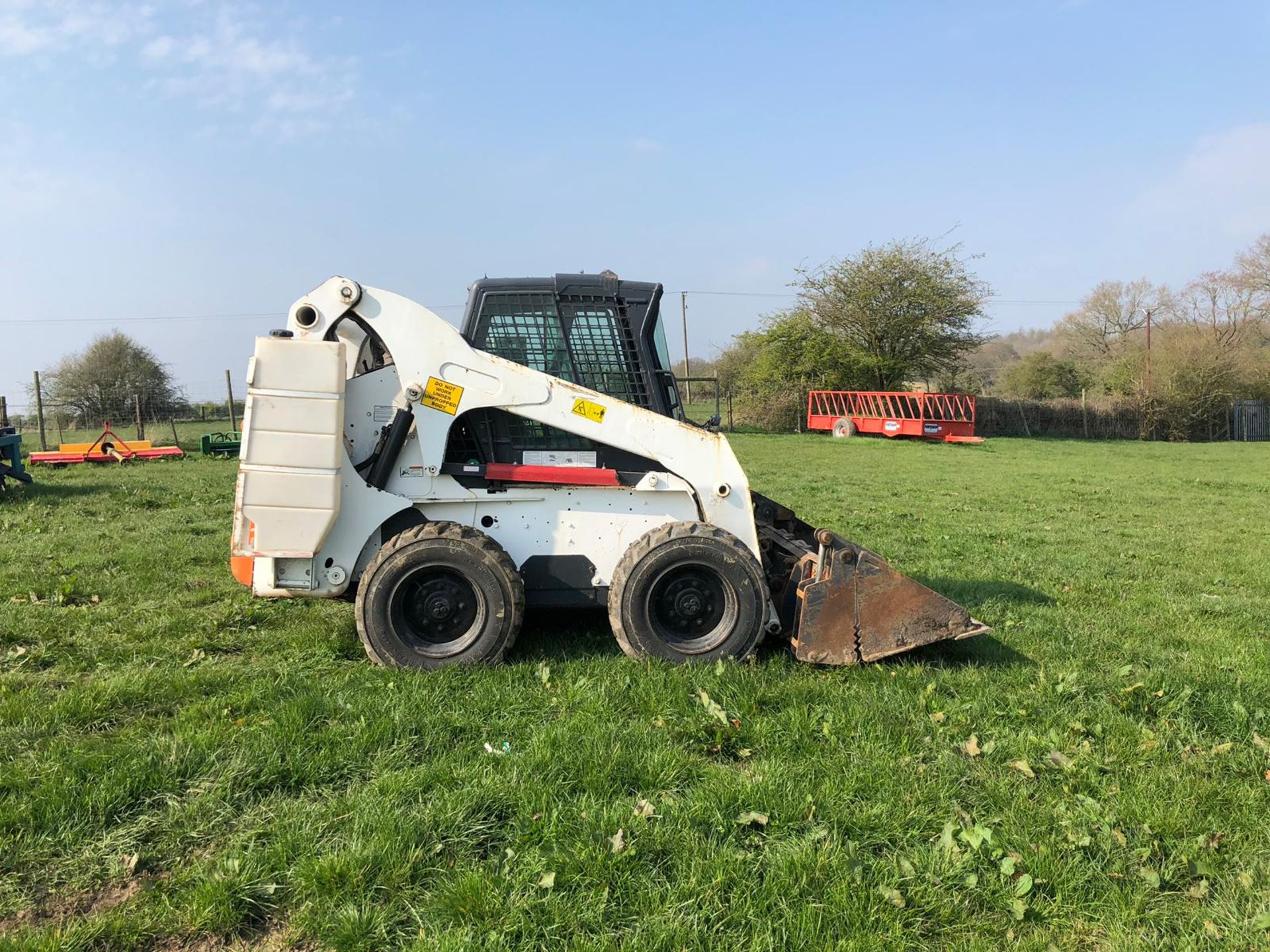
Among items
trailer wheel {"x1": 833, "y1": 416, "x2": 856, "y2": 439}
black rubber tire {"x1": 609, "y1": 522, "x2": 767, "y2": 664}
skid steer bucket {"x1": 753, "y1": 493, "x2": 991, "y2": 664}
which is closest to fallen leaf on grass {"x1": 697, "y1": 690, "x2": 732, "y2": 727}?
black rubber tire {"x1": 609, "y1": 522, "x2": 767, "y2": 664}

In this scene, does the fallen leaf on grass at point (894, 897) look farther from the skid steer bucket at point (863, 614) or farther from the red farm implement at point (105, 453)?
the red farm implement at point (105, 453)

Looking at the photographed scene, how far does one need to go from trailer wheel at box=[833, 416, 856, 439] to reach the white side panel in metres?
28.2

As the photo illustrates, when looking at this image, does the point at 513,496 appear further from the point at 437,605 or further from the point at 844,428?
the point at 844,428

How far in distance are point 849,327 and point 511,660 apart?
3600cm

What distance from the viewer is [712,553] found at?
470 cm

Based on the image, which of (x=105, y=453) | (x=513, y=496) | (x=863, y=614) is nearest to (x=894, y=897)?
(x=863, y=614)

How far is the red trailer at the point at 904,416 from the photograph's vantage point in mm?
29375

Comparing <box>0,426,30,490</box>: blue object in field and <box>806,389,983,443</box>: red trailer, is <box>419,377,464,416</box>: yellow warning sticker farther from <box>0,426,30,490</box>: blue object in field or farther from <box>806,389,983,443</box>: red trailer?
<box>806,389,983,443</box>: red trailer

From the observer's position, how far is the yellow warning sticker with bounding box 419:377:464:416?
4906 mm

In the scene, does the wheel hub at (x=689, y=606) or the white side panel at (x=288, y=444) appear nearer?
the white side panel at (x=288, y=444)

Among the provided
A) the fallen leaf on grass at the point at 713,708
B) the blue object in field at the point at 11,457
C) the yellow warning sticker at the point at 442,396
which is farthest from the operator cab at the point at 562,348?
the blue object in field at the point at 11,457

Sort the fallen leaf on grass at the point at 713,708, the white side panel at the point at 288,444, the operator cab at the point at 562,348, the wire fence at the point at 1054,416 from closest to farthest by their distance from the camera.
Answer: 1. the fallen leaf on grass at the point at 713,708
2. the white side panel at the point at 288,444
3. the operator cab at the point at 562,348
4. the wire fence at the point at 1054,416

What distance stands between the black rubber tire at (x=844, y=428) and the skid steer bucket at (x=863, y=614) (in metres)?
27.0

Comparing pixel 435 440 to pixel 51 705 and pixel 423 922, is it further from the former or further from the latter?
pixel 423 922
